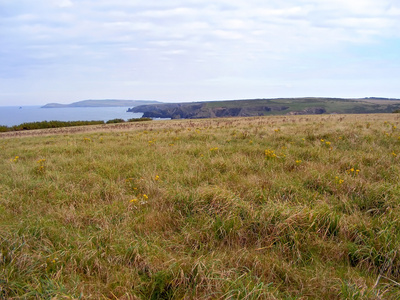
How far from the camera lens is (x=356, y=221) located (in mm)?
3004

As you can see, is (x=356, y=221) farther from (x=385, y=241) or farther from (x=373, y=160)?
(x=373, y=160)

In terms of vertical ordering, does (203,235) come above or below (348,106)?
below

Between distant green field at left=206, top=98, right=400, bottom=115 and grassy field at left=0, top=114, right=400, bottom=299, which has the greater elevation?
distant green field at left=206, top=98, right=400, bottom=115

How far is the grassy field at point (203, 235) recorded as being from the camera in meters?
2.14

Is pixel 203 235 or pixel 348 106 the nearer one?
pixel 203 235

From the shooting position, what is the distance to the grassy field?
7.02ft

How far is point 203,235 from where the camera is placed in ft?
9.62

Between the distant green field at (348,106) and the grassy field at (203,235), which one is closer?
the grassy field at (203,235)

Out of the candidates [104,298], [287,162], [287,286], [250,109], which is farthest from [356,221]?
[250,109]

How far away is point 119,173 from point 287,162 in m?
3.77

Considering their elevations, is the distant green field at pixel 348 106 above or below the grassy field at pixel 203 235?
above

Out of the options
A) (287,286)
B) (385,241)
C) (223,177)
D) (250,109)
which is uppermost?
(250,109)

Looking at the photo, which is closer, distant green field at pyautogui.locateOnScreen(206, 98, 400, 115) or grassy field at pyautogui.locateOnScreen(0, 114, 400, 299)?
grassy field at pyautogui.locateOnScreen(0, 114, 400, 299)

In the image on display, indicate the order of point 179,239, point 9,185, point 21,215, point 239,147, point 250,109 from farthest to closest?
point 250,109 → point 239,147 → point 9,185 → point 21,215 → point 179,239
